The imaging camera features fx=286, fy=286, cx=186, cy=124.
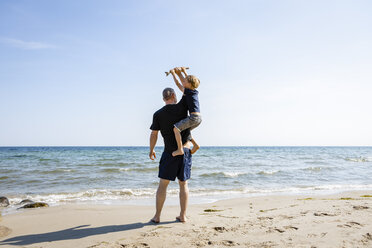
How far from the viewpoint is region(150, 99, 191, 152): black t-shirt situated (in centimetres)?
392

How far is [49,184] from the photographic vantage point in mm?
10188

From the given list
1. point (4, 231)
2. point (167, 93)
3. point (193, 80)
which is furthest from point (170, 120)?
point (4, 231)

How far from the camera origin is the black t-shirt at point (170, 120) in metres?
3.92

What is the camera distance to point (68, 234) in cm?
370

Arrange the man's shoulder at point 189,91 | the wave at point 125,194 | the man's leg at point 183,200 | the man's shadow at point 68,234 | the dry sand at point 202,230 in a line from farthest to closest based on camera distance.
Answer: the wave at point 125,194, the man's leg at point 183,200, the man's shoulder at point 189,91, the man's shadow at point 68,234, the dry sand at point 202,230

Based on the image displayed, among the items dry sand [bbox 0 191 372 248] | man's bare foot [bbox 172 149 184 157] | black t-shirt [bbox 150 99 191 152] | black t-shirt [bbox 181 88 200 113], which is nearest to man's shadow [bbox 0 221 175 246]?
dry sand [bbox 0 191 372 248]

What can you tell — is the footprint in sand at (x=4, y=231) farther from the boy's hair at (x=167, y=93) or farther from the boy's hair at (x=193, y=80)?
the boy's hair at (x=193, y=80)

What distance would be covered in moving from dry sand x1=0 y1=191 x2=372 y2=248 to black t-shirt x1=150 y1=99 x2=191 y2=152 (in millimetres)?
1138

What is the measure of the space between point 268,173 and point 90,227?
36.7 feet


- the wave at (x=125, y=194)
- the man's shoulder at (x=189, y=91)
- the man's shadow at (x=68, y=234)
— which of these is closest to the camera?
the man's shadow at (x=68, y=234)

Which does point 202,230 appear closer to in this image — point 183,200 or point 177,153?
point 183,200

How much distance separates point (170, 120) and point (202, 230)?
58.4 inches

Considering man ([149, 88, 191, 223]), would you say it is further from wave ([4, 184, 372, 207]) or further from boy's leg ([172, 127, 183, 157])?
wave ([4, 184, 372, 207])

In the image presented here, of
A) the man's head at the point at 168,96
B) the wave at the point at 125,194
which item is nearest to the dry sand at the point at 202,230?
the man's head at the point at 168,96
